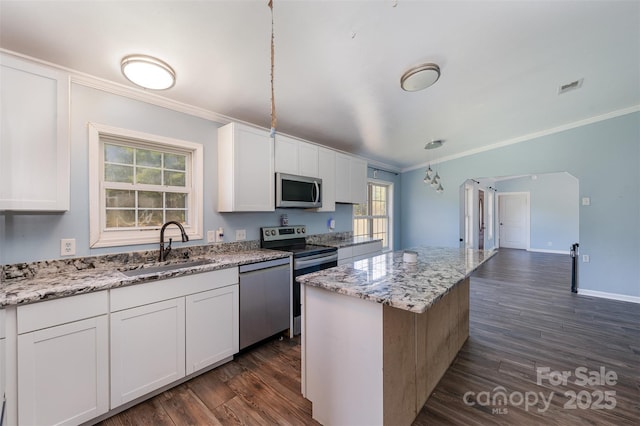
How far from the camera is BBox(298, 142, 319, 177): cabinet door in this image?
125 inches

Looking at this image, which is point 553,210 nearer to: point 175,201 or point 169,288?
point 175,201

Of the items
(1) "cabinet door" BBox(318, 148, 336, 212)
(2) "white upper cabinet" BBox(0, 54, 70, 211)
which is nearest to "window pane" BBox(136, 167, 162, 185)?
(2) "white upper cabinet" BBox(0, 54, 70, 211)

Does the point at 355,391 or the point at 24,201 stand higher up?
the point at 24,201

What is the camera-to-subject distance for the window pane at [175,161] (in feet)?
7.97

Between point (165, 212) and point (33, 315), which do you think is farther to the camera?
point (165, 212)

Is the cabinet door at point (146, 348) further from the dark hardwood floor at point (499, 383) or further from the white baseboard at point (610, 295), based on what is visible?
the white baseboard at point (610, 295)

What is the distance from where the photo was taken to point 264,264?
2422 millimetres

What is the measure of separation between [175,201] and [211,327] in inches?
50.0

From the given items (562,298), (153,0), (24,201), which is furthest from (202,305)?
(562,298)

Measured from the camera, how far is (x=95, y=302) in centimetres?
150

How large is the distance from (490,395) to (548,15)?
2.81 m

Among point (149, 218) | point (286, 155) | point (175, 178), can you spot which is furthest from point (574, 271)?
point (149, 218)

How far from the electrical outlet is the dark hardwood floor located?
1.17 metres

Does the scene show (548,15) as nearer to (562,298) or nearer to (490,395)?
(490,395)
